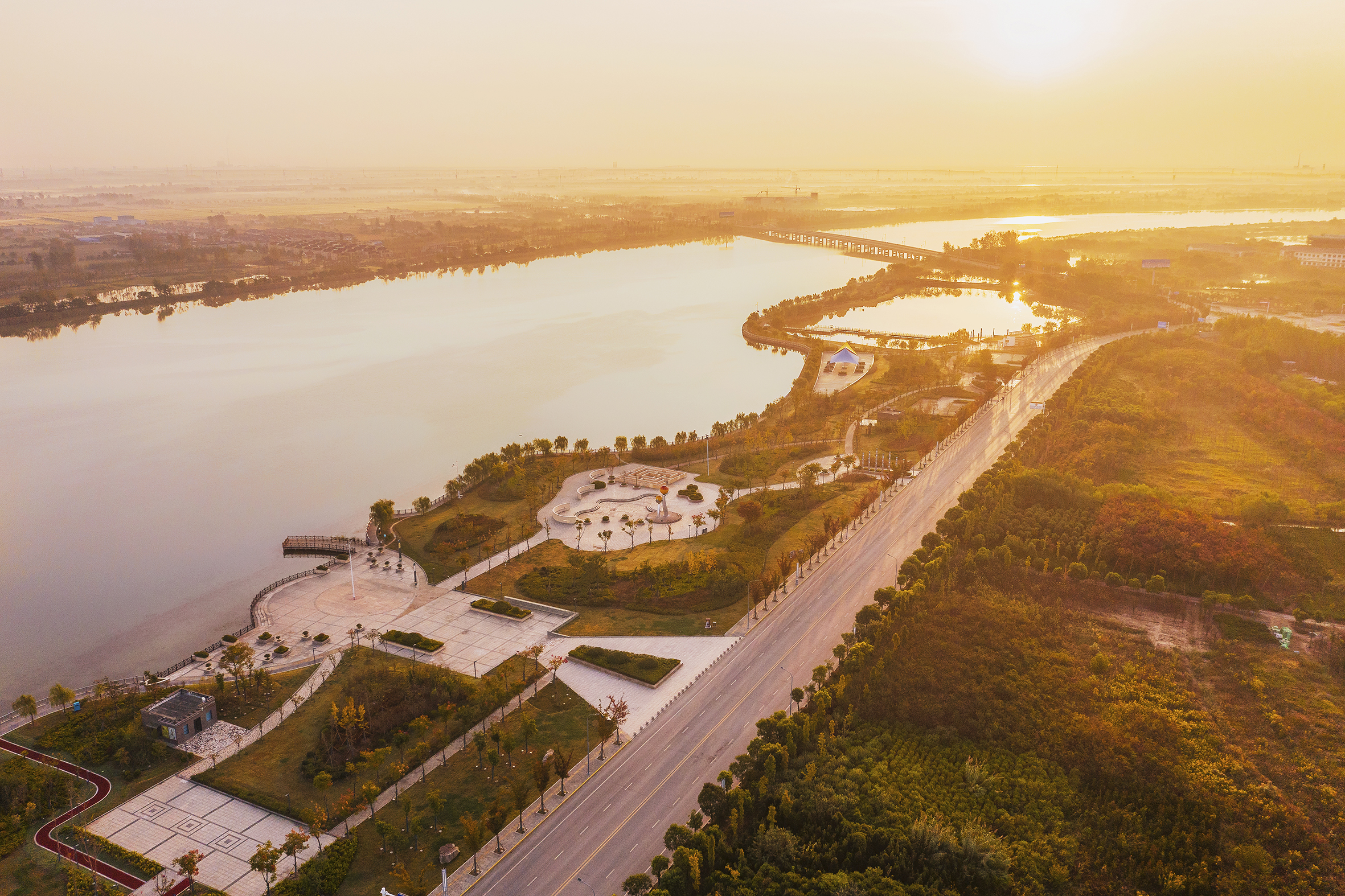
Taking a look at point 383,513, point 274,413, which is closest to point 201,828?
point 383,513

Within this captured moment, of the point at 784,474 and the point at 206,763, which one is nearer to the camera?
the point at 206,763

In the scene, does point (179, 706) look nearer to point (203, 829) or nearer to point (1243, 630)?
point (203, 829)

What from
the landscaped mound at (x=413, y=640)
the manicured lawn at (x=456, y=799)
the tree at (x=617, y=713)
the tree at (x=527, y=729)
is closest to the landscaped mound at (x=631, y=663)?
the tree at (x=617, y=713)

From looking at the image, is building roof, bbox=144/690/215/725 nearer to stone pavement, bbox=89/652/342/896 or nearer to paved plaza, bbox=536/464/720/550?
stone pavement, bbox=89/652/342/896

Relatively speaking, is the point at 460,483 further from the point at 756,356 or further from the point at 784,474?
the point at 756,356

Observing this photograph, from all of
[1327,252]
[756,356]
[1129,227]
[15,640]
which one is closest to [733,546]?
[15,640]

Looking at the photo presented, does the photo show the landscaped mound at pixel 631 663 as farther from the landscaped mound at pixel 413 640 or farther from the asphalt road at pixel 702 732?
the landscaped mound at pixel 413 640

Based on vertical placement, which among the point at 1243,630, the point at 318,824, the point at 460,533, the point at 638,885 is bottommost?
the point at 318,824
